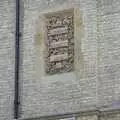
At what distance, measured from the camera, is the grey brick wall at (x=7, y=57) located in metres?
14.6

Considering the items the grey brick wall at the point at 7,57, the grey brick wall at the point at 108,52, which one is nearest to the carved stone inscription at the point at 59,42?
the grey brick wall at the point at 108,52

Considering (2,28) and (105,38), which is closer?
(105,38)

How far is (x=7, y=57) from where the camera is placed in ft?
49.1

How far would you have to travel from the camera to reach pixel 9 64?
1488cm

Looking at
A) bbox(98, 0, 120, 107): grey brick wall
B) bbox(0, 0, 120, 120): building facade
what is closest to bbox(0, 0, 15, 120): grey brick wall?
bbox(0, 0, 120, 120): building facade

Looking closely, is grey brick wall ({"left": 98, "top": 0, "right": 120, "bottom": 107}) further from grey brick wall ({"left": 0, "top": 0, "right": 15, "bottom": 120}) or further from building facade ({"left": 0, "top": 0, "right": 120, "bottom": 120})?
grey brick wall ({"left": 0, "top": 0, "right": 15, "bottom": 120})

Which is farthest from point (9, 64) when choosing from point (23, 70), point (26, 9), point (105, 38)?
point (105, 38)

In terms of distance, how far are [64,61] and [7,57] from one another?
1.59 m

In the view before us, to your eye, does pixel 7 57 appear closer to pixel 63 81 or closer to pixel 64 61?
pixel 64 61

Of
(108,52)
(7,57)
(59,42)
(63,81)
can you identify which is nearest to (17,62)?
(7,57)

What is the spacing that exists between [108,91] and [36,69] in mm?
1957

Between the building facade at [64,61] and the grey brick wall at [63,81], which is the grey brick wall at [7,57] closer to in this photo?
the building facade at [64,61]

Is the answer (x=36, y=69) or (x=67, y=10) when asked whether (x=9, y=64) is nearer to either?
(x=36, y=69)

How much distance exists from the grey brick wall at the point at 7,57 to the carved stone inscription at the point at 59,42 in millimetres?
979
